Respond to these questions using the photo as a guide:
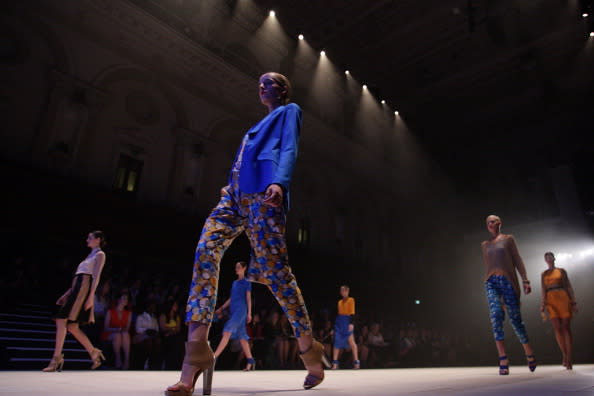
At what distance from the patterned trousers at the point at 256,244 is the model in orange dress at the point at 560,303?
19.0ft

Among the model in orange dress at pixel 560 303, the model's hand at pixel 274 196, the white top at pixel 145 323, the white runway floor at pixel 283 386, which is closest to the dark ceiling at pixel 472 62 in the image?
the white top at pixel 145 323

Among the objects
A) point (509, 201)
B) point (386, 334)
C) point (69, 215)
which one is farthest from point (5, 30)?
point (509, 201)

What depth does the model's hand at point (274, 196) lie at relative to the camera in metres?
1.88

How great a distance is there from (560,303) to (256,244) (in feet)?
20.7

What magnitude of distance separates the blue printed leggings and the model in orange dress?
2158 mm

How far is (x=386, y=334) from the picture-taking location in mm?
12492

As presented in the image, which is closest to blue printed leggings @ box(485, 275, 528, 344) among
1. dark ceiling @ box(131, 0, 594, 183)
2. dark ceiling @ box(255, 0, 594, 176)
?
dark ceiling @ box(131, 0, 594, 183)

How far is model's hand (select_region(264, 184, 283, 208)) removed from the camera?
1884 mm

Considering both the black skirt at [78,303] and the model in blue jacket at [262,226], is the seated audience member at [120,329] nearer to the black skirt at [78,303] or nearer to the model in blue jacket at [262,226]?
the black skirt at [78,303]

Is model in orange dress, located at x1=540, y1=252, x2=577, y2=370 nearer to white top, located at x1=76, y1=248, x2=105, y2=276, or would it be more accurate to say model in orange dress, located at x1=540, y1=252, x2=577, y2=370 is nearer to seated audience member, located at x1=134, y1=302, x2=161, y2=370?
white top, located at x1=76, y1=248, x2=105, y2=276

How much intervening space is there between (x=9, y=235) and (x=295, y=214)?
9340mm

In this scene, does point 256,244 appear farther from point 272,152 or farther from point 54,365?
point 54,365

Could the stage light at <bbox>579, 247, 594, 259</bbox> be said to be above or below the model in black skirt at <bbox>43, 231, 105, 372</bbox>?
above

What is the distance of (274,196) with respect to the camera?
1.89 m
